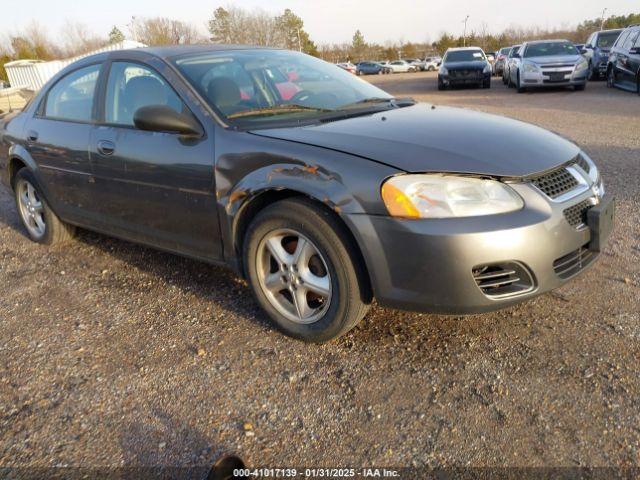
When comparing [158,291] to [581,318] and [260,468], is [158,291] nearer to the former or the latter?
[260,468]

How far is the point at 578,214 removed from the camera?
242cm

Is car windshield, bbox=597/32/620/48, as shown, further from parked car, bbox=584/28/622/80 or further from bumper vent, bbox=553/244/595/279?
bumper vent, bbox=553/244/595/279

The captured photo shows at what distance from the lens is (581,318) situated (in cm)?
274

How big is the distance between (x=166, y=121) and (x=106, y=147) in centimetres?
78

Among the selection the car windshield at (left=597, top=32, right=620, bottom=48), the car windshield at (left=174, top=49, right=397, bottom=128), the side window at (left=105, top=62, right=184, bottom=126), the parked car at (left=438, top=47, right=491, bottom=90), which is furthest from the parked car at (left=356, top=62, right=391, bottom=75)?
the side window at (left=105, top=62, right=184, bottom=126)

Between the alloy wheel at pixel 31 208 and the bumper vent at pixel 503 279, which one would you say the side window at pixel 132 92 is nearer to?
the alloy wheel at pixel 31 208

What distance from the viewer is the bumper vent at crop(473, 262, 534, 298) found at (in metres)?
2.24

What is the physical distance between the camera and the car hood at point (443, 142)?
232cm

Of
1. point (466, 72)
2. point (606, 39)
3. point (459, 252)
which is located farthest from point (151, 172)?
point (606, 39)

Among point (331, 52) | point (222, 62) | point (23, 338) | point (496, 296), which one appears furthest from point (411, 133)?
point (331, 52)

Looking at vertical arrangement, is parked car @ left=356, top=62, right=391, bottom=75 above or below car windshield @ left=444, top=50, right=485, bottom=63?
below

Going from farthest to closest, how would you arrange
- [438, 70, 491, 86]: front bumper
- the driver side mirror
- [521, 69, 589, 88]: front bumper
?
1. [438, 70, 491, 86]: front bumper
2. [521, 69, 589, 88]: front bumper
3. the driver side mirror

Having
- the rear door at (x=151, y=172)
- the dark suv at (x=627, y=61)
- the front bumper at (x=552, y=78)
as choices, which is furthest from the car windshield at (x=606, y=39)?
the rear door at (x=151, y=172)

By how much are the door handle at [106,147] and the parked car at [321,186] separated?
0.01 metres
